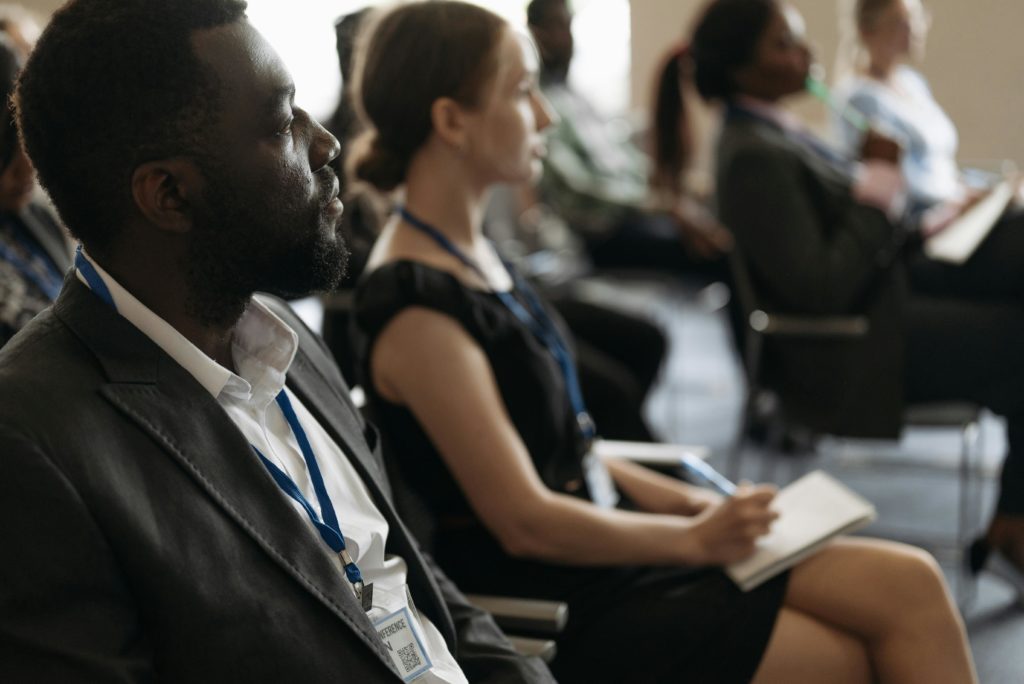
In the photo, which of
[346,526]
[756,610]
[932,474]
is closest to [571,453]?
[756,610]

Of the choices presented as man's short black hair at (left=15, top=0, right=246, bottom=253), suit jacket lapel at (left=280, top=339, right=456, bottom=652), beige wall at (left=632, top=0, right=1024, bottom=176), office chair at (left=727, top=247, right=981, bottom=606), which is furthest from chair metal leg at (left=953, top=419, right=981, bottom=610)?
beige wall at (left=632, top=0, right=1024, bottom=176)

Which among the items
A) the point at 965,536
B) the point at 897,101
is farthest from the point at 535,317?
the point at 897,101

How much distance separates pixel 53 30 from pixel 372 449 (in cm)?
58

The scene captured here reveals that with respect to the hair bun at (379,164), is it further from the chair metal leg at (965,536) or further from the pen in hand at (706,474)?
the chair metal leg at (965,536)

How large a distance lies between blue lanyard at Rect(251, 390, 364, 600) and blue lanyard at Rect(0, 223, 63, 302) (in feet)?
2.48

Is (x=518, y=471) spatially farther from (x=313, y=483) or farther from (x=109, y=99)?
(x=109, y=99)

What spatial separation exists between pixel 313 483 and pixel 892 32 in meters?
2.91

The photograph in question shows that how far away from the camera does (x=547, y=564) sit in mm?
1538

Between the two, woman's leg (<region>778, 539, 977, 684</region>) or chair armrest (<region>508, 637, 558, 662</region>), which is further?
woman's leg (<region>778, 539, 977, 684</region>)

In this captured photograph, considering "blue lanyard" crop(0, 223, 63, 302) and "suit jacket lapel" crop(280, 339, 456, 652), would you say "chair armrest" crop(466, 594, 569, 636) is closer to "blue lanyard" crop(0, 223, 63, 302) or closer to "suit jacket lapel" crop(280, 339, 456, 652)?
"suit jacket lapel" crop(280, 339, 456, 652)

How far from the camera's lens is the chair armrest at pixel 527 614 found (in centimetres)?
134

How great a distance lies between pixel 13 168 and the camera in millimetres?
1528

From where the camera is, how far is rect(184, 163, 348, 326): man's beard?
3.16 feet

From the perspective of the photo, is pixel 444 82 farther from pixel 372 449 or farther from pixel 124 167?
pixel 124 167
